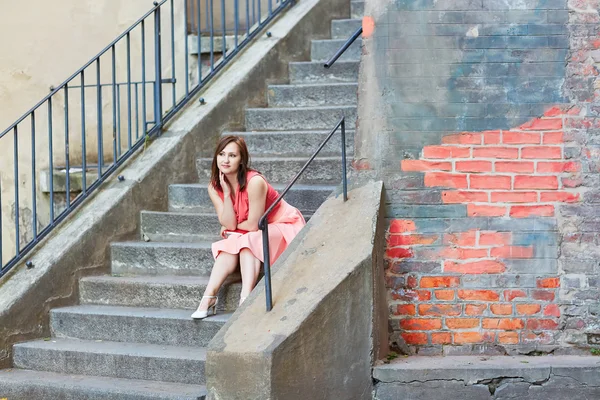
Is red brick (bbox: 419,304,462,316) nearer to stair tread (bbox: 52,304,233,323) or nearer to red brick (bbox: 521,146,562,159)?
red brick (bbox: 521,146,562,159)

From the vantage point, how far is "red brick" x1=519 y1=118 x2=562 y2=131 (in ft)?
17.3

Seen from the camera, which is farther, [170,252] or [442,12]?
[170,252]

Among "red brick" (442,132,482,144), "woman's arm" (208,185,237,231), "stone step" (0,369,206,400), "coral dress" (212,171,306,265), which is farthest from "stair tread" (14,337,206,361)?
"red brick" (442,132,482,144)

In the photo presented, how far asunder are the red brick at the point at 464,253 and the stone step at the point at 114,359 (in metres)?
1.47

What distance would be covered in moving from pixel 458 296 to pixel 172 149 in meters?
2.74

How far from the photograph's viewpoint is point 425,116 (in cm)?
534

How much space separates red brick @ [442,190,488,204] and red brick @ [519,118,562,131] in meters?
0.43

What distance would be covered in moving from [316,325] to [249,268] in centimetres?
102

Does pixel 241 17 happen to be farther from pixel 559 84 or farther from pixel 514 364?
pixel 514 364

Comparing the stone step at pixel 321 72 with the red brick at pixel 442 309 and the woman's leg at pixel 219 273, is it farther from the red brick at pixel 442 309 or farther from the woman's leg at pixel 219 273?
the red brick at pixel 442 309

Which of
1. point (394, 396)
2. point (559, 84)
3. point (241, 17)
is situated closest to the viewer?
point (394, 396)

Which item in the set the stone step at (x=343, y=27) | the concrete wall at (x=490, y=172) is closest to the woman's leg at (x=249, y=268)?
the concrete wall at (x=490, y=172)

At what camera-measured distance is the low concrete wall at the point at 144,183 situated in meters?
6.21

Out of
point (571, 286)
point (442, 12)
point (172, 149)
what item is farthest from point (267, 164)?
point (571, 286)
